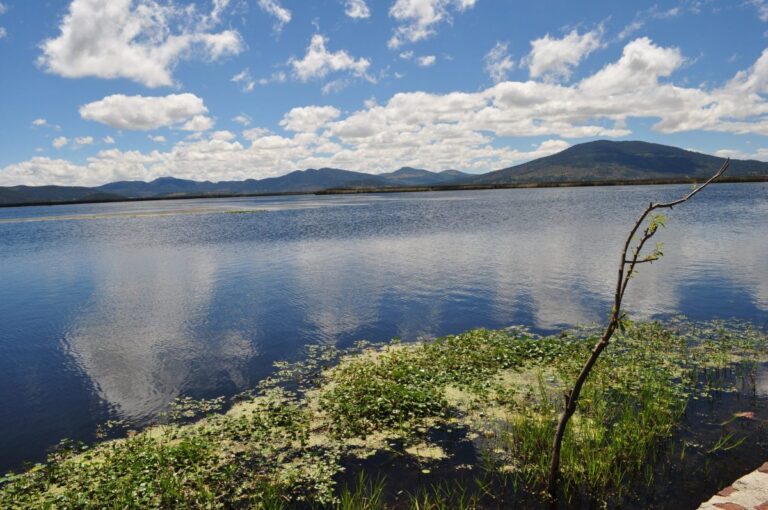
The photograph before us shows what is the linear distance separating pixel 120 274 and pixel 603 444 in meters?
55.0

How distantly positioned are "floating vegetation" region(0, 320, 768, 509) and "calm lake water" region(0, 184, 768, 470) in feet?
11.1

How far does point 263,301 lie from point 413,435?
1003 inches

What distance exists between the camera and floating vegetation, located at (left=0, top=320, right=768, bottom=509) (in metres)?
13.8

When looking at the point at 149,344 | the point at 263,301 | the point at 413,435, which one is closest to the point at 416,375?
the point at 413,435

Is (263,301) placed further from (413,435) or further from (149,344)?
(413,435)

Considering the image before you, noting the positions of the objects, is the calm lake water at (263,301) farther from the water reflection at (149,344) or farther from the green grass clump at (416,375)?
the green grass clump at (416,375)

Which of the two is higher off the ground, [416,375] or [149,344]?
[416,375]

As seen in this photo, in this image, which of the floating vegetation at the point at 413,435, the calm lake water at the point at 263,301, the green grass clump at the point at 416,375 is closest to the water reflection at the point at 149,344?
the calm lake water at the point at 263,301

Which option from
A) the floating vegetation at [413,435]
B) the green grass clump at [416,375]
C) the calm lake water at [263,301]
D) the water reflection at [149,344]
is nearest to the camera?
the floating vegetation at [413,435]

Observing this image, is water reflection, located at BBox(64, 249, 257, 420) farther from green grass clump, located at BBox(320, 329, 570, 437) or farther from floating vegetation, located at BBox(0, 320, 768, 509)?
green grass clump, located at BBox(320, 329, 570, 437)

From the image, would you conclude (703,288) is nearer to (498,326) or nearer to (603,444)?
(498,326)

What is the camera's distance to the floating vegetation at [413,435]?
13.8m

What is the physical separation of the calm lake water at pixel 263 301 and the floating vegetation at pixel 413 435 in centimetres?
339

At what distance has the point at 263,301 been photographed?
39.7 meters
